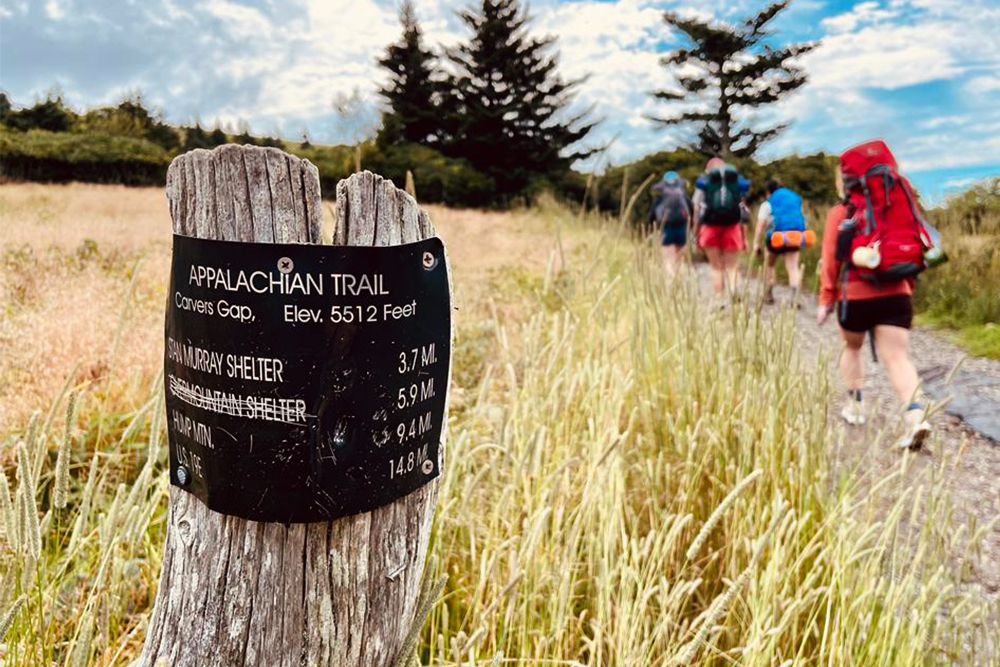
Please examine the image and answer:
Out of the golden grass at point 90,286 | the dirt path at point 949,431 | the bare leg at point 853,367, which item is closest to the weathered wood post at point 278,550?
the golden grass at point 90,286

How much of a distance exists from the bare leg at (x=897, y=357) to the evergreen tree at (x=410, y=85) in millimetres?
24871

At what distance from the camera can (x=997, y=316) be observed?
8.14 metres

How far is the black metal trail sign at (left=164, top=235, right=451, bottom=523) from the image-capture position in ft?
3.34

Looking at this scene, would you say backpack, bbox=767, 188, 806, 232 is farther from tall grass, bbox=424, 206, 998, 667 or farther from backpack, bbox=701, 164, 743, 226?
tall grass, bbox=424, 206, 998, 667

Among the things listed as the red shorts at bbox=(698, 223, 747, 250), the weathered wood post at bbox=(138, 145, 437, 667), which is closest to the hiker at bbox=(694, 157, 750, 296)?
the red shorts at bbox=(698, 223, 747, 250)

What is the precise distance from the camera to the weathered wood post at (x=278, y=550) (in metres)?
1.07

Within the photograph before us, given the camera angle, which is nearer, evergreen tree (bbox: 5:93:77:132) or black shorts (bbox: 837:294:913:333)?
black shorts (bbox: 837:294:913:333)

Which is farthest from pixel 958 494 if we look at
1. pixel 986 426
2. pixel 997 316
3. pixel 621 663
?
pixel 997 316

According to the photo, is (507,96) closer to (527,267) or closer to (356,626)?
(527,267)

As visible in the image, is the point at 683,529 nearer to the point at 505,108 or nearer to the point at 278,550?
the point at 278,550

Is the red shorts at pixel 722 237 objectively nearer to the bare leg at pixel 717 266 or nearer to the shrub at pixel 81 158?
the bare leg at pixel 717 266

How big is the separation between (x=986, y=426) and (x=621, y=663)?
4793 millimetres

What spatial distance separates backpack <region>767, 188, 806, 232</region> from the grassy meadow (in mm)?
5298

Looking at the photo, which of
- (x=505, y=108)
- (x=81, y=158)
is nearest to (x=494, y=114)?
(x=505, y=108)
